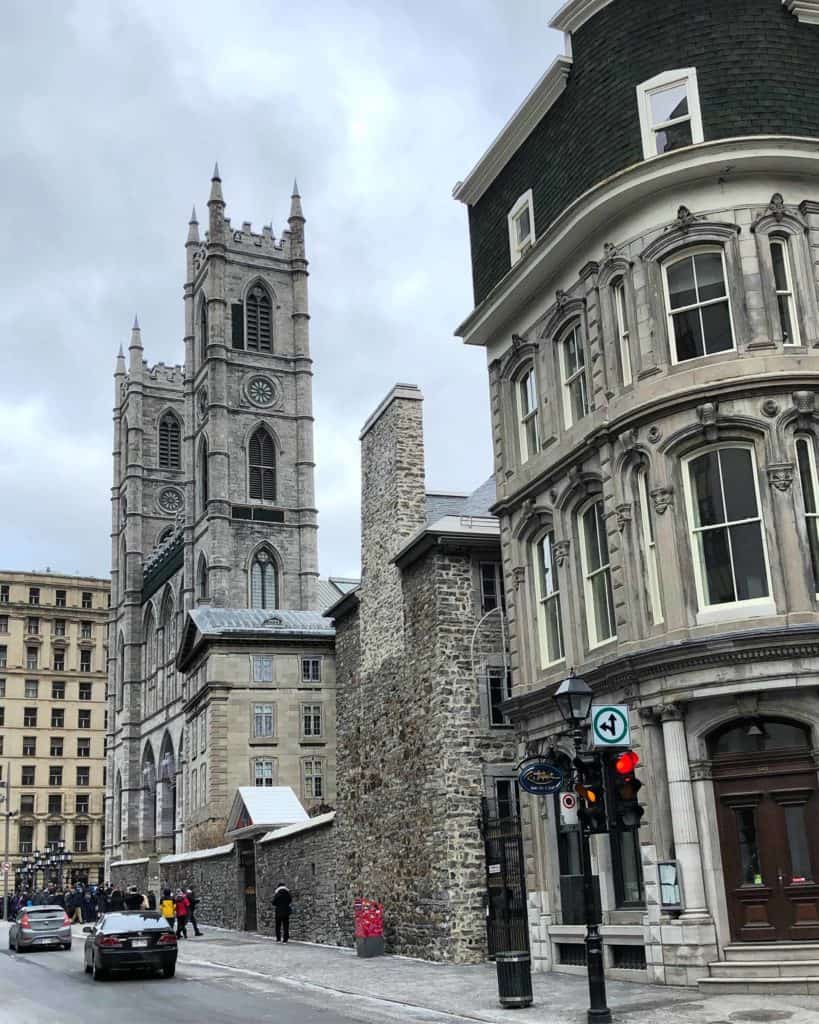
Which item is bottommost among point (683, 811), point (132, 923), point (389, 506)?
point (132, 923)

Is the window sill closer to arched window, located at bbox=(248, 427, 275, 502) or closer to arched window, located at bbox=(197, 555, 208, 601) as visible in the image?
arched window, located at bbox=(197, 555, 208, 601)

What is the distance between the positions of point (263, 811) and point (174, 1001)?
21.4m

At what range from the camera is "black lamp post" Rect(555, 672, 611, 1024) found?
48.2 feet

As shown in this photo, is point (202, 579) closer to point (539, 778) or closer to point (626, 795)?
point (539, 778)

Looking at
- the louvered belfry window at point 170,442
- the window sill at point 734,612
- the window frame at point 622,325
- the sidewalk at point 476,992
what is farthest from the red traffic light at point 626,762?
the louvered belfry window at point 170,442

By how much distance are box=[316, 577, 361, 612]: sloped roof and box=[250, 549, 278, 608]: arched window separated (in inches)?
129

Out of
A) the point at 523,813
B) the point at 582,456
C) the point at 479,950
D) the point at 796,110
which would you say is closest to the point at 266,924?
the point at 479,950

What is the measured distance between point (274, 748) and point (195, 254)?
57.9m

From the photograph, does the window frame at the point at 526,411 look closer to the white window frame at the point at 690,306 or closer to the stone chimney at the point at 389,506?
the white window frame at the point at 690,306

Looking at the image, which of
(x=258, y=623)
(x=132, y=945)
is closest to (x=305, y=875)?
(x=132, y=945)

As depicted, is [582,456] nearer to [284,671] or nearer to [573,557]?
[573,557]

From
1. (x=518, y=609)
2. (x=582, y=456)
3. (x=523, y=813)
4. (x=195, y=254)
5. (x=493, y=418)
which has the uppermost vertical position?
(x=195, y=254)

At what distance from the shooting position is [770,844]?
1764 centimetres

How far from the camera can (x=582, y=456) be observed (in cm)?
2141
